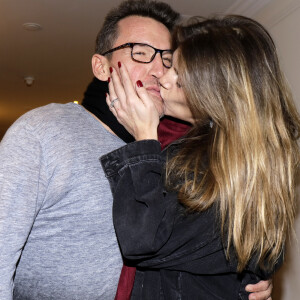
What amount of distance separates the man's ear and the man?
0.30 meters

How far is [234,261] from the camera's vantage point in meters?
1.27

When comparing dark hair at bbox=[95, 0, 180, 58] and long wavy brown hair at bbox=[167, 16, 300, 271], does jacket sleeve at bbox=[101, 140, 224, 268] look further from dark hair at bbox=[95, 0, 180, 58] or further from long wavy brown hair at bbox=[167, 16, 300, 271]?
dark hair at bbox=[95, 0, 180, 58]

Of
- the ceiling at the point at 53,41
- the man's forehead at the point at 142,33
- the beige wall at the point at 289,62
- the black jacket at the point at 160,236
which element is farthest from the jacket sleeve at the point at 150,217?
the ceiling at the point at 53,41

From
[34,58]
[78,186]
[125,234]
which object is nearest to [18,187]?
[78,186]

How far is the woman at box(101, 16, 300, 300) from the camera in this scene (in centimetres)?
118

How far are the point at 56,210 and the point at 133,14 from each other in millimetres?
885

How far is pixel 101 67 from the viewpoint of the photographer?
1570mm

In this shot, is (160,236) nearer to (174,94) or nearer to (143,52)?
(174,94)

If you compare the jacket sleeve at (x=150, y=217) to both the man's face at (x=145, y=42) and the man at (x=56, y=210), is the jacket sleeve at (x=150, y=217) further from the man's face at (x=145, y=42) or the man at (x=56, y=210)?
the man's face at (x=145, y=42)

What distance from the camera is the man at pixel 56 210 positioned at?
1.07 m

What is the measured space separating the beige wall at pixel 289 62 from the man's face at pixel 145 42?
1.58m

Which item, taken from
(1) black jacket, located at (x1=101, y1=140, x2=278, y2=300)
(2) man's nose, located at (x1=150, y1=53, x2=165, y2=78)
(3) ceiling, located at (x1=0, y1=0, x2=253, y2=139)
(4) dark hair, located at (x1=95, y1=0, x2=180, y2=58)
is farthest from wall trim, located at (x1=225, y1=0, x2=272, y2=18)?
(1) black jacket, located at (x1=101, y1=140, x2=278, y2=300)

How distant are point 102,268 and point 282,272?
7.36 ft

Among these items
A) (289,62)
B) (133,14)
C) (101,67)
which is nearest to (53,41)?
(289,62)
